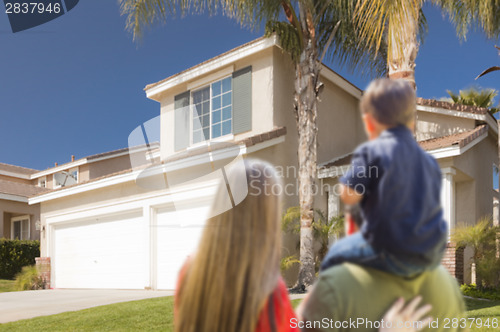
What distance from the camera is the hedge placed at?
20.5 m

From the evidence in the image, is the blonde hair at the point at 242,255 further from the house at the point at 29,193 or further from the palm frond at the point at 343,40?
the house at the point at 29,193

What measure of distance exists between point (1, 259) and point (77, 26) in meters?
20.2

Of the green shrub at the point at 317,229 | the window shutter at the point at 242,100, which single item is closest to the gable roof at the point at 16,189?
the window shutter at the point at 242,100

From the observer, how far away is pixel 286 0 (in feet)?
19.9

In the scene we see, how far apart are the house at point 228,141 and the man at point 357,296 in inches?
252

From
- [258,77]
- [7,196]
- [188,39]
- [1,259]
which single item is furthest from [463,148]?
[7,196]

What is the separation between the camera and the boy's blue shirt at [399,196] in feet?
3.79

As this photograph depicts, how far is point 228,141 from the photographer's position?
8789 mm

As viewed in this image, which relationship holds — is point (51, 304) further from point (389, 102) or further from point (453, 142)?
point (389, 102)

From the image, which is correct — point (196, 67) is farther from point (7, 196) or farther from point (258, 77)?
point (7, 196)

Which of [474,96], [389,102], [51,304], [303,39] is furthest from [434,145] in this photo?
[389,102]

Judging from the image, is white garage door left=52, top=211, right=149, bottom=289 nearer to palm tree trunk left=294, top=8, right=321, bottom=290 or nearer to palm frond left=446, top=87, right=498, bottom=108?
palm tree trunk left=294, top=8, right=321, bottom=290

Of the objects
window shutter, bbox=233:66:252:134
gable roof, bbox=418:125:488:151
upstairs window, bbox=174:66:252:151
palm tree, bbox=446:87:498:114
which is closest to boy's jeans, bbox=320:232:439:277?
gable roof, bbox=418:125:488:151

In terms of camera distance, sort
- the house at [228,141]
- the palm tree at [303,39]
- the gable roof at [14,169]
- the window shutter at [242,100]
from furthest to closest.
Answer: the gable roof at [14,169], the window shutter at [242,100], the house at [228,141], the palm tree at [303,39]
